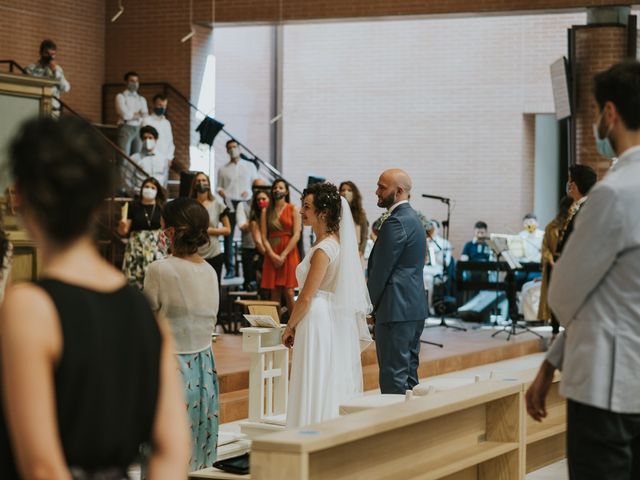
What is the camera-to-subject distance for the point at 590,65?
47.2 ft

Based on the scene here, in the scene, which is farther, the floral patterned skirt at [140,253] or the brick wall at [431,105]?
the brick wall at [431,105]

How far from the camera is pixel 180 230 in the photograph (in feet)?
16.0

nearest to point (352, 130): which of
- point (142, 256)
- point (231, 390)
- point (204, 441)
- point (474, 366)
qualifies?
point (474, 366)

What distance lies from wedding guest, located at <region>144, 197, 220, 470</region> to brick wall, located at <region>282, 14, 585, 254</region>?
1506 centimetres

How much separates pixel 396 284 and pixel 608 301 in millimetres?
3730

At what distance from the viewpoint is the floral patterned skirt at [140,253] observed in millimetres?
10062

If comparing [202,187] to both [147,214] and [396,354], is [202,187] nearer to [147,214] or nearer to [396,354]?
[147,214]

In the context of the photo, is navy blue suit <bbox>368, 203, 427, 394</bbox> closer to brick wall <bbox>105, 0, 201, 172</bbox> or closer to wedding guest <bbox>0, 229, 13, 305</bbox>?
wedding guest <bbox>0, 229, 13, 305</bbox>

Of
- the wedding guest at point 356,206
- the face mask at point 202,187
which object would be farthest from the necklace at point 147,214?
the wedding guest at point 356,206

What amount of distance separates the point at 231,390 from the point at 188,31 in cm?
861

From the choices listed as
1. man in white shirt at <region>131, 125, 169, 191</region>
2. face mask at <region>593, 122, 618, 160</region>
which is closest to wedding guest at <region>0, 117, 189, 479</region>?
face mask at <region>593, 122, 618, 160</region>

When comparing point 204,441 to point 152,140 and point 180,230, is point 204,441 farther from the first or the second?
point 152,140

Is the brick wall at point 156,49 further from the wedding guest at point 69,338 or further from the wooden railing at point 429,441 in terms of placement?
the wedding guest at point 69,338

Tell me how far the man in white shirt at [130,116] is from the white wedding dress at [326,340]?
8644 millimetres
